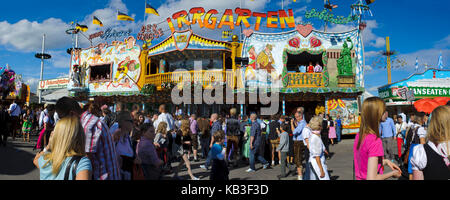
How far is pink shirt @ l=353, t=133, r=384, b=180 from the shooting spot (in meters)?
2.52

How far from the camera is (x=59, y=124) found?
82.7 inches

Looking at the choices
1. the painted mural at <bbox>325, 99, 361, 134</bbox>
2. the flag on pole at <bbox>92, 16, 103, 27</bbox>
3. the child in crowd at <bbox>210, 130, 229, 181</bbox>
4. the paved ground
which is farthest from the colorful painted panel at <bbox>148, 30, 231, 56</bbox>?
the child in crowd at <bbox>210, 130, 229, 181</bbox>

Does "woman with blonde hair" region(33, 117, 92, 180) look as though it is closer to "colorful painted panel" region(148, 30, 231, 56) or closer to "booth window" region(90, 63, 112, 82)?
"colorful painted panel" region(148, 30, 231, 56)

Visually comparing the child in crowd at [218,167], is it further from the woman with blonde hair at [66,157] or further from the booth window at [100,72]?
the booth window at [100,72]

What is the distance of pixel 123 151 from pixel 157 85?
49.0ft

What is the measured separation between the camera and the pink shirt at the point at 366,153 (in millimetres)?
2523

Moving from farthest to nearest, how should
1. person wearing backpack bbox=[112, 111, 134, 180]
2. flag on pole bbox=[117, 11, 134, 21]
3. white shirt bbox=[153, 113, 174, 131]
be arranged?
flag on pole bbox=[117, 11, 134, 21] → white shirt bbox=[153, 113, 174, 131] → person wearing backpack bbox=[112, 111, 134, 180]

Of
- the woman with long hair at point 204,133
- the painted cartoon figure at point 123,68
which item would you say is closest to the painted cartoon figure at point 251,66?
the woman with long hair at point 204,133

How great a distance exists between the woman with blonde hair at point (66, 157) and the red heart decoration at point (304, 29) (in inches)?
655

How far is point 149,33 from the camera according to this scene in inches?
767

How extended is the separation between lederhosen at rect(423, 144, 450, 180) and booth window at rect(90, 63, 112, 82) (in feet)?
74.2

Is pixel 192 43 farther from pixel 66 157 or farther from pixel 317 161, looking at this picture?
pixel 66 157
